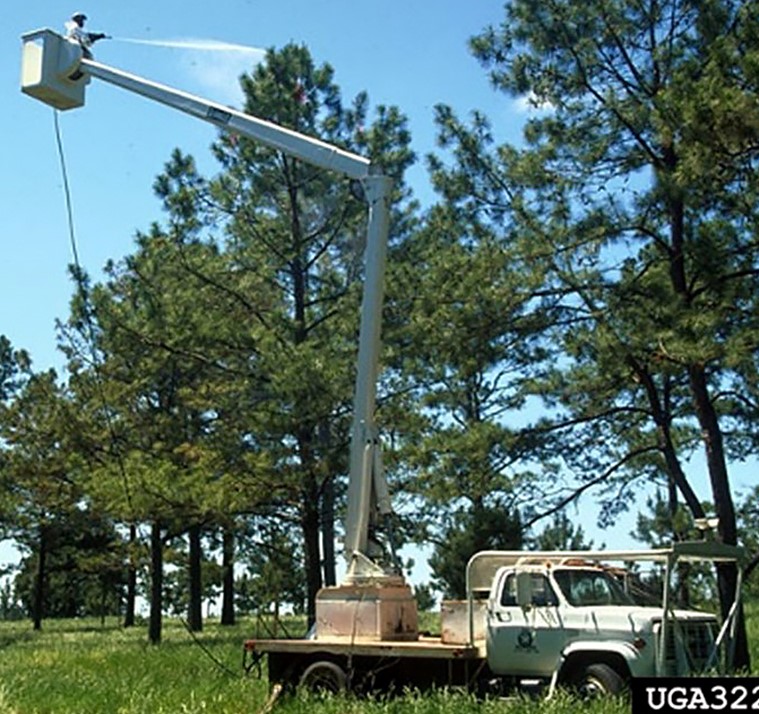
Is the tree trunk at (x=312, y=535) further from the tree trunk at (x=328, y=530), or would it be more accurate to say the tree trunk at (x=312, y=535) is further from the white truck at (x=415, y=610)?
the white truck at (x=415, y=610)

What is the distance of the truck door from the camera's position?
12.6 metres

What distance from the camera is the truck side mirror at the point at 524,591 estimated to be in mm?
12883

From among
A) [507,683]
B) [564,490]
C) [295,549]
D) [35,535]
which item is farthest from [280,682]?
[35,535]

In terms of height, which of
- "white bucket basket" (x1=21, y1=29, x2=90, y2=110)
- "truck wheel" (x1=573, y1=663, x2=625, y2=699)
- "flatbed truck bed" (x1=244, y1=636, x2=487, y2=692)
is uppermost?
"white bucket basket" (x1=21, y1=29, x2=90, y2=110)

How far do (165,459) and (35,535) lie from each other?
18034 mm

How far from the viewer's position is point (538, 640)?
12.6 metres

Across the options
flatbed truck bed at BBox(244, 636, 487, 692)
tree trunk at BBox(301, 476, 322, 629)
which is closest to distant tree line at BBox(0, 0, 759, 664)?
tree trunk at BBox(301, 476, 322, 629)

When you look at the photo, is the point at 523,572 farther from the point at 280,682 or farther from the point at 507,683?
the point at 280,682

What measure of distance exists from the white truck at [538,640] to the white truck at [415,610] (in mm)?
14

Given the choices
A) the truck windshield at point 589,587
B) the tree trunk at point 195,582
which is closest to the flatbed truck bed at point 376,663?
the truck windshield at point 589,587

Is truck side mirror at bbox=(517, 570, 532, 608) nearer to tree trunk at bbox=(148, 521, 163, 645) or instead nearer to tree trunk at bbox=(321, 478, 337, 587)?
tree trunk at bbox=(321, 478, 337, 587)

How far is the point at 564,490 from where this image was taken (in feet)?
62.1

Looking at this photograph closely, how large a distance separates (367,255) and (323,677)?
524cm

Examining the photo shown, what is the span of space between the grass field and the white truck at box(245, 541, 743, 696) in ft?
1.96
